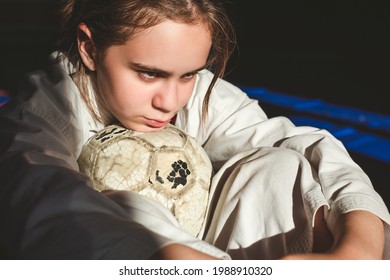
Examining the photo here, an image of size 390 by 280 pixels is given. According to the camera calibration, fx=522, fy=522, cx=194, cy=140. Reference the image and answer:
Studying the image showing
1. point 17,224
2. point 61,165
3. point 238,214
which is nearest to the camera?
point 17,224

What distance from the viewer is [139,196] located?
0.97m

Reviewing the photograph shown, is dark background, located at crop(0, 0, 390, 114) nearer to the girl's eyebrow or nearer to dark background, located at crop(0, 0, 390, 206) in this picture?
dark background, located at crop(0, 0, 390, 206)

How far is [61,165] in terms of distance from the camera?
3.15 ft

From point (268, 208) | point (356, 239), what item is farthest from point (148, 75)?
point (356, 239)

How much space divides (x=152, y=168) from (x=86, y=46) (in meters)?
0.33

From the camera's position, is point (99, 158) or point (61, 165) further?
point (99, 158)

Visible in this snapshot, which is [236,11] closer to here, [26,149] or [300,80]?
[300,80]

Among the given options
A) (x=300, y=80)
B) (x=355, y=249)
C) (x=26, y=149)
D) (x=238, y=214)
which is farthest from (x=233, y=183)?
(x=300, y=80)

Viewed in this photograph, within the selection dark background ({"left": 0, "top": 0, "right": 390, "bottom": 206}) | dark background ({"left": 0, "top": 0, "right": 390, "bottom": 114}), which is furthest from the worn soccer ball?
dark background ({"left": 0, "top": 0, "right": 390, "bottom": 114})

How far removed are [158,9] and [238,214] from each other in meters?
0.45

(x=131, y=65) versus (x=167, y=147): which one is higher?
(x=131, y=65)

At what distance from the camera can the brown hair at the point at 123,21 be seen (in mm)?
1059

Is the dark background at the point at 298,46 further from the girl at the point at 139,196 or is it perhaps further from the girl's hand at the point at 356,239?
the girl's hand at the point at 356,239

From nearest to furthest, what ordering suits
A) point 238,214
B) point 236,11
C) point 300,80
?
1. point 238,214
2. point 300,80
3. point 236,11
